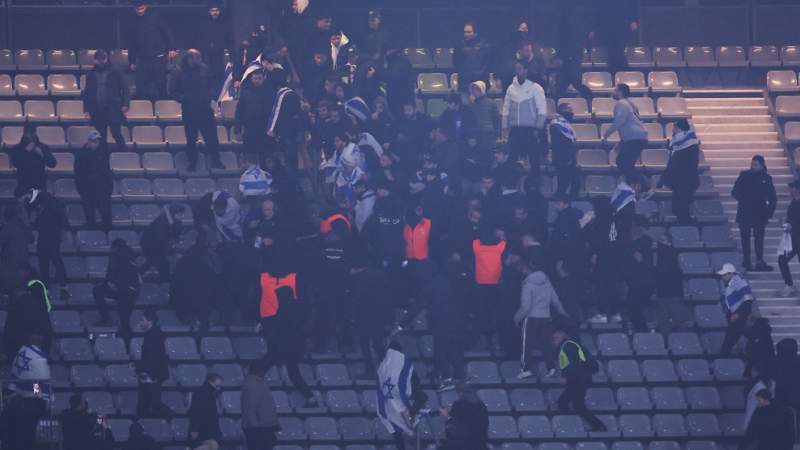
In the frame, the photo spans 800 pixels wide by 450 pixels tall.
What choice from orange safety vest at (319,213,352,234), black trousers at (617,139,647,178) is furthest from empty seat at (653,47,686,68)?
orange safety vest at (319,213,352,234)

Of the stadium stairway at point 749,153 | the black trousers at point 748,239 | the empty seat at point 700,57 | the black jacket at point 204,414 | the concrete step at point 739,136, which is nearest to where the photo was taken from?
the black jacket at point 204,414

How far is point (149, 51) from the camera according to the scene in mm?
29172

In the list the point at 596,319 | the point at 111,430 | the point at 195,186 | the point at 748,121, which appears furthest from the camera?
the point at 748,121

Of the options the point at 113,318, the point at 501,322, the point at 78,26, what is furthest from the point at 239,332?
the point at 78,26

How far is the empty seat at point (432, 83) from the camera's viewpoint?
30078 mm

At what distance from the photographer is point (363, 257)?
24469 millimetres

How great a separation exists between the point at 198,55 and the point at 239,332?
4.79 meters

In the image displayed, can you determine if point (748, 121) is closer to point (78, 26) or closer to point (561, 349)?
point (561, 349)

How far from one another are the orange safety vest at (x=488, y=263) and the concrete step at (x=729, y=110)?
281 inches

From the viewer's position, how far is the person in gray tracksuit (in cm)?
2417

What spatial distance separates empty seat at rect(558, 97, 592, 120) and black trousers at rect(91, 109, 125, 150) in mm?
6890

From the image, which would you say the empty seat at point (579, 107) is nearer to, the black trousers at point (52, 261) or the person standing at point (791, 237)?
the person standing at point (791, 237)

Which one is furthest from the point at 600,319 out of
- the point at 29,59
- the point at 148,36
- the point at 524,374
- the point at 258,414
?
the point at 29,59

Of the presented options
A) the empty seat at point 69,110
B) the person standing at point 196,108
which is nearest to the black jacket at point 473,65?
the person standing at point 196,108
